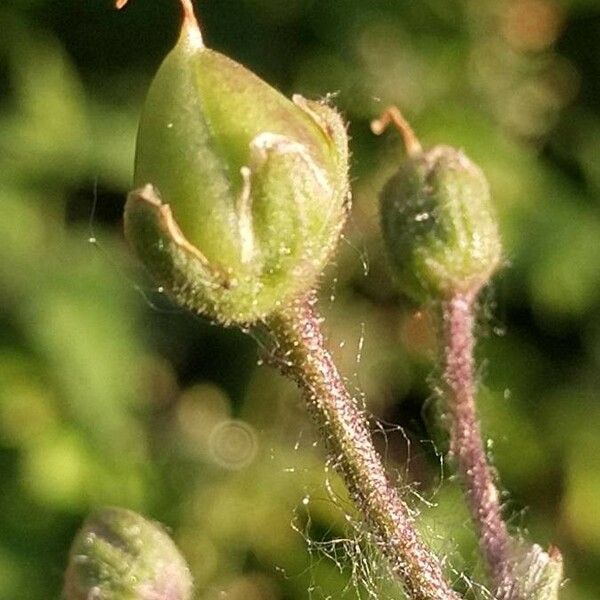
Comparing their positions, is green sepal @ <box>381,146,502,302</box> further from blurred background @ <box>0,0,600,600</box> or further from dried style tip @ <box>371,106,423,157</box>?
blurred background @ <box>0,0,600,600</box>

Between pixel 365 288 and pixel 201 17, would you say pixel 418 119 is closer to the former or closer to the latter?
pixel 365 288

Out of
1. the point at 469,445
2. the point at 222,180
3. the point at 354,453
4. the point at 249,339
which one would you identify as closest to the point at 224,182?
the point at 222,180

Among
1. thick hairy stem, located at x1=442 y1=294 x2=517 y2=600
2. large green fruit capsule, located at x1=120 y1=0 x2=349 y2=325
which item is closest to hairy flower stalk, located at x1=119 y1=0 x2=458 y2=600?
large green fruit capsule, located at x1=120 y1=0 x2=349 y2=325

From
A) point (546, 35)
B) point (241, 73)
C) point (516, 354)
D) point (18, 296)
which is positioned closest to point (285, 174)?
point (241, 73)

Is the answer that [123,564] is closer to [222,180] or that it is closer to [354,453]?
[354,453]

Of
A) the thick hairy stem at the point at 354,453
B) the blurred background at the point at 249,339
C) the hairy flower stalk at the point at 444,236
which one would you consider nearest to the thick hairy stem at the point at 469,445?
the hairy flower stalk at the point at 444,236
